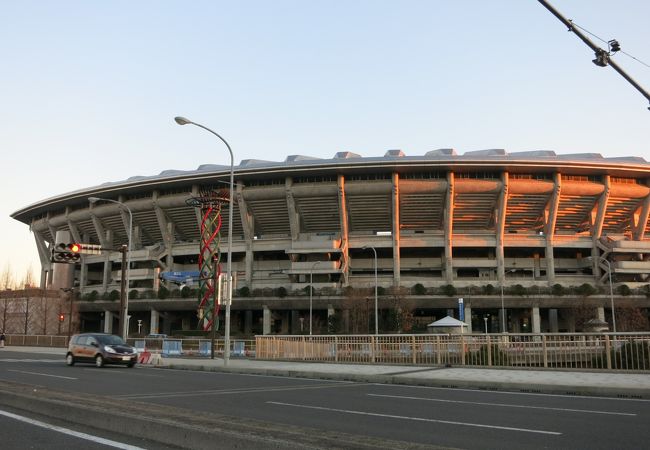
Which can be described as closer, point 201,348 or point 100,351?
point 100,351

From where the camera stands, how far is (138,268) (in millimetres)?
81500

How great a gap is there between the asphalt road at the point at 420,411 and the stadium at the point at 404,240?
4818cm

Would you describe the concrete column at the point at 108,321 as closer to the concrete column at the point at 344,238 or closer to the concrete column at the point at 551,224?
the concrete column at the point at 344,238

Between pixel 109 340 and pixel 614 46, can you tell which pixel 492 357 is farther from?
pixel 109 340

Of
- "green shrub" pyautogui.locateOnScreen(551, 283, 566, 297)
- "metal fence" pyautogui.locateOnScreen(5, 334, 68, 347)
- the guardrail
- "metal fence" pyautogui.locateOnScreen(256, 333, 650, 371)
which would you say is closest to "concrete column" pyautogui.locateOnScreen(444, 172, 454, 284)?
"green shrub" pyautogui.locateOnScreen(551, 283, 566, 297)

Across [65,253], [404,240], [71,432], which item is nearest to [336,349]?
[65,253]

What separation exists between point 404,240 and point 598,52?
58.7m

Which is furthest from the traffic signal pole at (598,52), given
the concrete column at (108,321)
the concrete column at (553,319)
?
the concrete column at (108,321)

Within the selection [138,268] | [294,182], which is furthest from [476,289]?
[138,268]

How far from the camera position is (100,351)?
80.7ft

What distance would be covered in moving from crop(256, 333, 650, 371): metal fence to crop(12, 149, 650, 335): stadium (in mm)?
36587

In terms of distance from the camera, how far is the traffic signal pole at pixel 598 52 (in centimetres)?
1141

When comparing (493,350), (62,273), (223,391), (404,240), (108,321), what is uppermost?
(404,240)

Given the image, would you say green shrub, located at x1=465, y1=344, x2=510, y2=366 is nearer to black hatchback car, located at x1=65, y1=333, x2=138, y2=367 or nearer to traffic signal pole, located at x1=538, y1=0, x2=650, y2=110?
traffic signal pole, located at x1=538, y1=0, x2=650, y2=110
